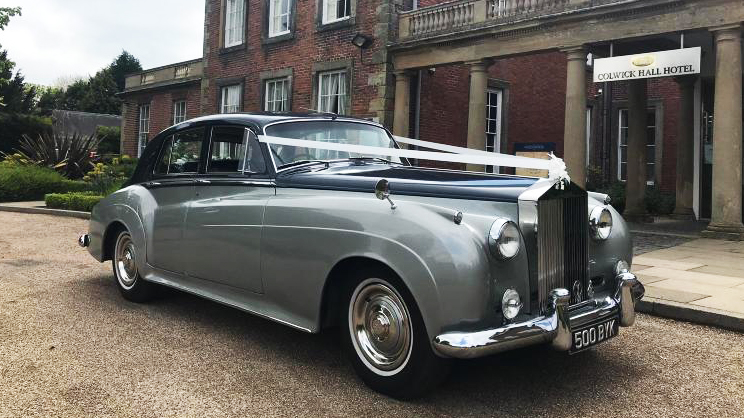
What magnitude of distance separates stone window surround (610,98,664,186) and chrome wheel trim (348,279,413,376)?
1720 centimetres

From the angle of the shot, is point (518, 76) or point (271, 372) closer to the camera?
point (271, 372)

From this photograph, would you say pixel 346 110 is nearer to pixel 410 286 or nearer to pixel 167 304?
pixel 167 304

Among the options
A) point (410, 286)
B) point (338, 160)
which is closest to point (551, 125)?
point (338, 160)

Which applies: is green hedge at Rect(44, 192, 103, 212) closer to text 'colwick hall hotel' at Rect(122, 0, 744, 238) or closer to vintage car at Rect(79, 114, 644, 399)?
text 'colwick hall hotel' at Rect(122, 0, 744, 238)

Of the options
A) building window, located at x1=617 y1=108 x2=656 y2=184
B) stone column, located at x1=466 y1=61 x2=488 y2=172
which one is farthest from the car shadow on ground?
building window, located at x1=617 y1=108 x2=656 y2=184

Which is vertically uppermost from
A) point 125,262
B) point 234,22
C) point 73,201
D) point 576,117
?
point 234,22

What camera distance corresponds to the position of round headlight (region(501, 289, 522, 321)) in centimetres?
304

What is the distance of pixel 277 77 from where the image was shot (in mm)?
18156

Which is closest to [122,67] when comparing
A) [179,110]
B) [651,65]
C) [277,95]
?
[179,110]

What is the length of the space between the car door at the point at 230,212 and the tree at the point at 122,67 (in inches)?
2457

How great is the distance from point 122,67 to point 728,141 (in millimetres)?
63105

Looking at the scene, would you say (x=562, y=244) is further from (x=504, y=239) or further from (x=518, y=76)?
(x=518, y=76)

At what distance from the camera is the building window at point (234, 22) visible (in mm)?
19672

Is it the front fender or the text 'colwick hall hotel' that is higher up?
the text 'colwick hall hotel'
